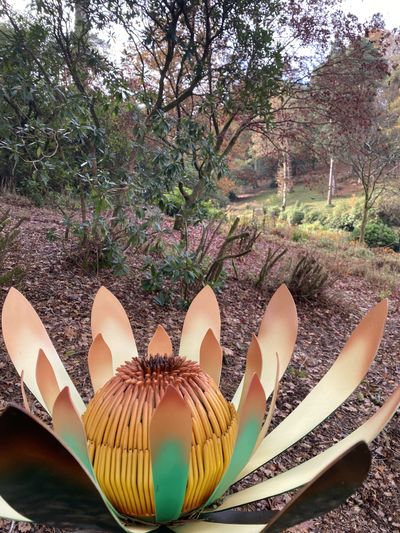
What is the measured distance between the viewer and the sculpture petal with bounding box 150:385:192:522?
0.53 meters

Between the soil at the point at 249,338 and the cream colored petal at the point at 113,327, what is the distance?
671 mm

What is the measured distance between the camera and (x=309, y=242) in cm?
966

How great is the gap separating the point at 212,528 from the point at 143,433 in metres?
0.22

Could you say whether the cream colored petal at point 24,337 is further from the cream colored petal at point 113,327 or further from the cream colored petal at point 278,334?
the cream colored petal at point 278,334

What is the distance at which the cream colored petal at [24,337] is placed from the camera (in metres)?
0.86

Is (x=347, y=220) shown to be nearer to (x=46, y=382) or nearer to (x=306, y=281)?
(x=306, y=281)

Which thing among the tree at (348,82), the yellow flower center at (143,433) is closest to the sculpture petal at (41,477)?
the yellow flower center at (143,433)

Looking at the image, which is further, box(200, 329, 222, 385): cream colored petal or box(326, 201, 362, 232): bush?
box(326, 201, 362, 232): bush

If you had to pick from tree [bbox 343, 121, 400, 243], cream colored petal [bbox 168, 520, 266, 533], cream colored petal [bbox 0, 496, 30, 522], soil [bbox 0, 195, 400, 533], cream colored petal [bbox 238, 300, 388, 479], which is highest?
tree [bbox 343, 121, 400, 243]

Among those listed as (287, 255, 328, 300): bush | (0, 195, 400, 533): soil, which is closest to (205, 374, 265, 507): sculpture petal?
(0, 195, 400, 533): soil

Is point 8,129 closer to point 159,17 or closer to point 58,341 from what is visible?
point 58,341

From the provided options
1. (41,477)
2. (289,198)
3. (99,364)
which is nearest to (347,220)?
(289,198)

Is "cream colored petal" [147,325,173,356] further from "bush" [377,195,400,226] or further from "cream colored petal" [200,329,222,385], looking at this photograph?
"bush" [377,195,400,226]

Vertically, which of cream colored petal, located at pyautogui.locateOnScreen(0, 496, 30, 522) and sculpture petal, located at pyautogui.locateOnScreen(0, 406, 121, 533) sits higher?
sculpture petal, located at pyautogui.locateOnScreen(0, 406, 121, 533)
